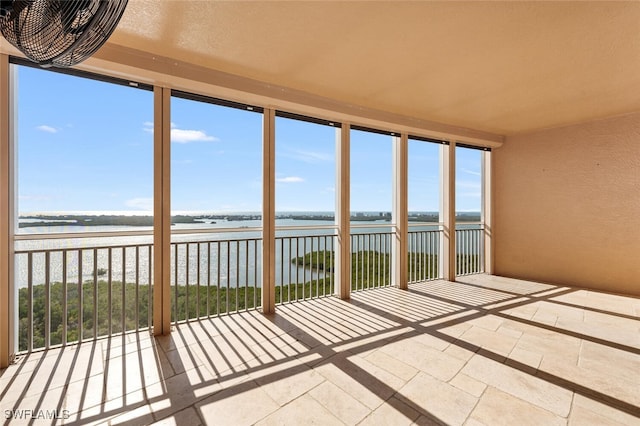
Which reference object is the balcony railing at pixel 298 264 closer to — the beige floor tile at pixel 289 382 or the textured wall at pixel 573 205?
the beige floor tile at pixel 289 382

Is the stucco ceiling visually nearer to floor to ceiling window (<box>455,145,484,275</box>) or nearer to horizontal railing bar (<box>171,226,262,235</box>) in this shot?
horizontal railing bar (<box>171,226,262,235</box>)

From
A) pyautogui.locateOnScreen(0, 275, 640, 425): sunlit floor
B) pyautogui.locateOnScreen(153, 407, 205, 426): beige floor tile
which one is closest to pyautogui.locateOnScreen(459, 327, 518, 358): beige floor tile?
pyautogui.locateOnScreen(0, 275, 640, 425): sunlit floor

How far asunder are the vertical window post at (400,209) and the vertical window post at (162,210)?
10.0 ft

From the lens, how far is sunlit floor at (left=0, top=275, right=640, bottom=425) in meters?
1.62

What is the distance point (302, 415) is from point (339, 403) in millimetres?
243

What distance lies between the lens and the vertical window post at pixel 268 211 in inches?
127

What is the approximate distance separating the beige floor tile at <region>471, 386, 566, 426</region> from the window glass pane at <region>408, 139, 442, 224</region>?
289cm

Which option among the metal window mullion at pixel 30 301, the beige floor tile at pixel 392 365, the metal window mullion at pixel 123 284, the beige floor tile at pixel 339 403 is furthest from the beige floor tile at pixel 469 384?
the metal window mullion at pixel 30 301

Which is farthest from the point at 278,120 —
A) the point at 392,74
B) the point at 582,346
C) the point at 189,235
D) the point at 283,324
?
the point at 582,346

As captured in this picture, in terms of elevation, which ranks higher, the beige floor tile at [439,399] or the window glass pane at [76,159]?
the window glass pane at [76,159]

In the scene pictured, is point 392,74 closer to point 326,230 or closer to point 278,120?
point 278,120

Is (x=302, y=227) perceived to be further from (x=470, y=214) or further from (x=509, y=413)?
(x=470, y=214)

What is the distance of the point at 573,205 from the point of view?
4367 mm

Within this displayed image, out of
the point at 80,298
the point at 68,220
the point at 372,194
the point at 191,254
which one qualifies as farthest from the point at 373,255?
the point at 68,220
